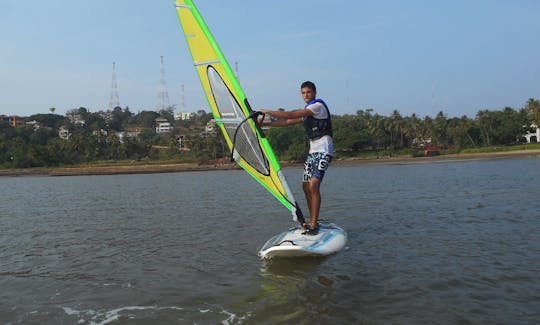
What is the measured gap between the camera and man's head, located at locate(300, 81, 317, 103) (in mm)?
6824

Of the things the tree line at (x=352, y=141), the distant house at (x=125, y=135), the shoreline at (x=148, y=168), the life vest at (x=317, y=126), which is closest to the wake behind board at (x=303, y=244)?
the life vest at (x=317, y=126)

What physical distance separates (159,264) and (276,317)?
2.90 meters

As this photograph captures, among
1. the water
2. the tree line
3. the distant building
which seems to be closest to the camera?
the water

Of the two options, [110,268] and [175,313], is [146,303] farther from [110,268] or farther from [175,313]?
[110,268]

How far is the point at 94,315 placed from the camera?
4.56 m

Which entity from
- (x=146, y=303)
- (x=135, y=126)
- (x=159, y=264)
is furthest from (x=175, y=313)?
(x=135, y=126)

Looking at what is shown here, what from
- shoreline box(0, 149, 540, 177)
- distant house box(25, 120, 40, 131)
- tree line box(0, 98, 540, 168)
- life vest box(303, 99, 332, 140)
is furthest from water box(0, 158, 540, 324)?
distant house box(25, 120, 40, 131)

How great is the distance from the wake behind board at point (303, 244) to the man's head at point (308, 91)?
2.06 meters

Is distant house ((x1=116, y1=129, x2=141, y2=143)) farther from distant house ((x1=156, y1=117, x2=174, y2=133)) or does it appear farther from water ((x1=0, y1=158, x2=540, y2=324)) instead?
water ((x1=0, y1=158, x2=540, y2=324))

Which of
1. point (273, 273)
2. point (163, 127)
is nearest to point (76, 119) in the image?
point (163, 127)

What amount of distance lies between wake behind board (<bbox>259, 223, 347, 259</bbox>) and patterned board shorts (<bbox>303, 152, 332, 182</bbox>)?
35.4 inches

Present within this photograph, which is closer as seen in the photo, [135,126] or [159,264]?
[159,264]

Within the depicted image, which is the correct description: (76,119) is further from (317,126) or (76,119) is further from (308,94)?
(317,126)

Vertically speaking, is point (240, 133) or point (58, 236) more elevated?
point (240, 133)
